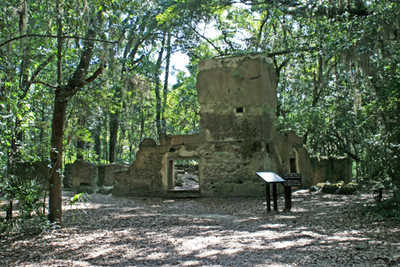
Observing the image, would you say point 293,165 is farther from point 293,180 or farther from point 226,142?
point 293,180

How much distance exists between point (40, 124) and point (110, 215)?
116 inches

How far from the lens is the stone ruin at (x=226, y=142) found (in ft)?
38.3

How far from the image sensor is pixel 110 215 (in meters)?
8.48

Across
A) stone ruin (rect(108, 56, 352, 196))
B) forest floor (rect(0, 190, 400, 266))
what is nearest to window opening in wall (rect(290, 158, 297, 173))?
stone ruin (rect(108, 56, 352, 196))

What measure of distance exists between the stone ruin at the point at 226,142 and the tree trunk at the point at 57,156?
599cm

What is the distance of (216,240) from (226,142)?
6752 millimetres

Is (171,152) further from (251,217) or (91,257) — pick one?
(91,257)

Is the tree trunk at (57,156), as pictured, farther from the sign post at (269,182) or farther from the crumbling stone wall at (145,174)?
the crumbling stone wall at (145,174)

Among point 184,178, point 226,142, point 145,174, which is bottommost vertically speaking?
point 184,178

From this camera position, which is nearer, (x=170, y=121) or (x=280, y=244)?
(x=280, y=244)

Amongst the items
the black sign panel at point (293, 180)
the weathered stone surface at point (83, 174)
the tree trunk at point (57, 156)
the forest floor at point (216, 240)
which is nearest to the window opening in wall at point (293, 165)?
the forest floor at point (216, 240)

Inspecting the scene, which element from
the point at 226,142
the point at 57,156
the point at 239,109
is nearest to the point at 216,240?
the point at 57,156

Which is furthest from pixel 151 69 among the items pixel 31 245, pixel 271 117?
pixel 31 245

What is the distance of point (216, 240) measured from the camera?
5.32m
